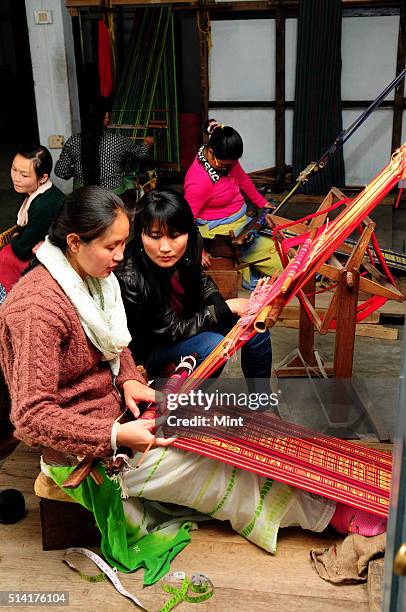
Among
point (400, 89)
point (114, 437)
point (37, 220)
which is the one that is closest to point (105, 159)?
point (37, 220)

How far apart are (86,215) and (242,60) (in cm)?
450

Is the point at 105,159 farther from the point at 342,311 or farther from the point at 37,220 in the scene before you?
the point at 342,311

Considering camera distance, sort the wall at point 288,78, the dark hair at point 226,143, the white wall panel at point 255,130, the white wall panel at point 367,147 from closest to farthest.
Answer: the dark hair at point 226,143, the wall at point 288,78, the white wall panel at point 367,147, the white wall panel at point 255,130

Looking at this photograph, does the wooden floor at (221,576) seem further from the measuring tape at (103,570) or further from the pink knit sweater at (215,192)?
the pink knit sweater at (215,192)

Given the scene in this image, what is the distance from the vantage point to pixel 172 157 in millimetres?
6195

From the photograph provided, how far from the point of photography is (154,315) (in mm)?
2582

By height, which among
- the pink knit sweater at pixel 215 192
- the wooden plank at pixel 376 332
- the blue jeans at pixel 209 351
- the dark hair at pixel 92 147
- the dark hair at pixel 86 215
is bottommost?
the wooden plank at pixel 376 332

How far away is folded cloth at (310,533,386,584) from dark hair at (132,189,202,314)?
3.42 ft

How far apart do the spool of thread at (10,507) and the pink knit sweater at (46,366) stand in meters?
0.53

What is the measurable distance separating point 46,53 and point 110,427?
4.86 metres

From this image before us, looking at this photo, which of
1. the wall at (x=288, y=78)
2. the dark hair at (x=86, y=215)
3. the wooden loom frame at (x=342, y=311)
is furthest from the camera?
the wall at (x=288, y=78)

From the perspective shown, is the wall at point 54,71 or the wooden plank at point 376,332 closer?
the wooden plank at point 376,332

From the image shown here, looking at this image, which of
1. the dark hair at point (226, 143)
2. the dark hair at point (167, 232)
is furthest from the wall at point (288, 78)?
the dark hair at point (167, 232)

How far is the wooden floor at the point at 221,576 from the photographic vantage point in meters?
1.97
